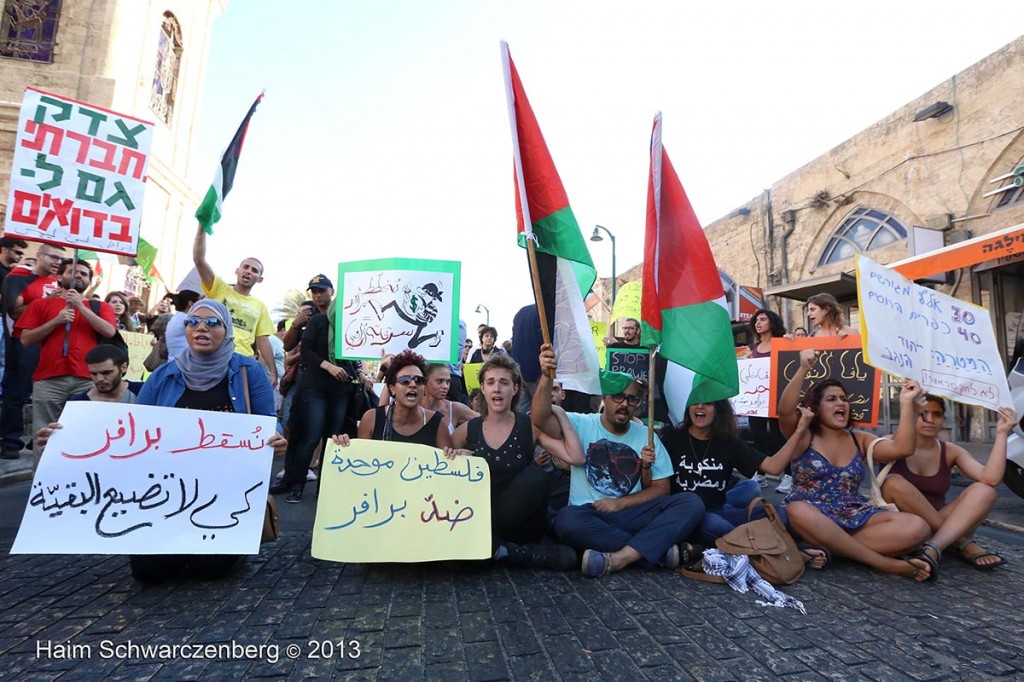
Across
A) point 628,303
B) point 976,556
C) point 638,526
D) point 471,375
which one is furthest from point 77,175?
point 976,556

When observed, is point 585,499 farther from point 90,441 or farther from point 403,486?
point 90,441

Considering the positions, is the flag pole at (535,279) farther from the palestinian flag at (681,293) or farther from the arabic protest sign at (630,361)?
the arabic protest sign at (630,361)

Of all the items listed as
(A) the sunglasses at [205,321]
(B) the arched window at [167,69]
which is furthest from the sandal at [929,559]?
(B) the arched window at [167,69]

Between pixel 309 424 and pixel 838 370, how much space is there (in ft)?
15.7

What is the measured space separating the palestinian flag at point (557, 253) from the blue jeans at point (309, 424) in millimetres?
2395

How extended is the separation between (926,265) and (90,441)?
1120 centimetres

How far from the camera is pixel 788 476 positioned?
19.9 ft

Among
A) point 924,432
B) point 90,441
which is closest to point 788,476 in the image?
point 924,432

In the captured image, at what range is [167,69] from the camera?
56.4 feet

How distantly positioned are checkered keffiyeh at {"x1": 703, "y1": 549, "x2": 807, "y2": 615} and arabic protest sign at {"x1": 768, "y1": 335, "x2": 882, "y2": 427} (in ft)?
8.35

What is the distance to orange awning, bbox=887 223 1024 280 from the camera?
803 cm

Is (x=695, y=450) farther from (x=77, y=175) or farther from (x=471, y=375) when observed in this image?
(x=77, y=175)

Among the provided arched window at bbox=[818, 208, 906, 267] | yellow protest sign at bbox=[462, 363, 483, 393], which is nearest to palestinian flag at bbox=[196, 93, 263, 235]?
yellow protest sign at bbox=[462, 363, 483, 393]

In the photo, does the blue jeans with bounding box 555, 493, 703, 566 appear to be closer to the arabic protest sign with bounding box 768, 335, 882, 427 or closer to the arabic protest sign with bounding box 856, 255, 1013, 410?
the arabic protest sign with bounding box 856, 255, 1013, 410
